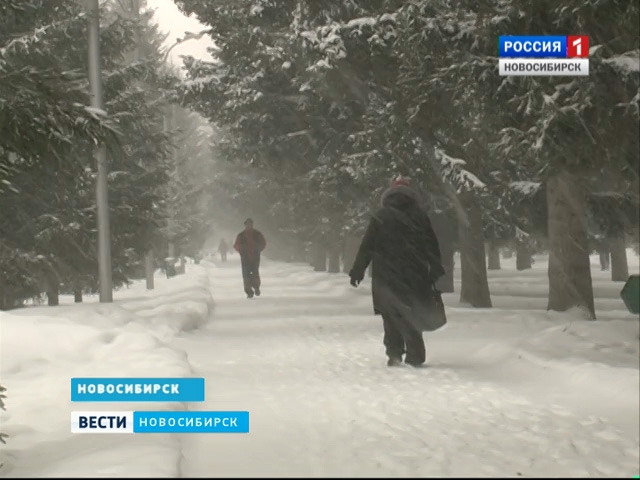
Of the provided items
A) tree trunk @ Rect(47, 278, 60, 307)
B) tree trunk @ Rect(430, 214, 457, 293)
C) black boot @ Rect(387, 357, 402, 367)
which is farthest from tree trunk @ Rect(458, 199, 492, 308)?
tree trunk @ Rect(47, 278, 60, 307)

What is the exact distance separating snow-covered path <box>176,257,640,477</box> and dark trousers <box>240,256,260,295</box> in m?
9.75

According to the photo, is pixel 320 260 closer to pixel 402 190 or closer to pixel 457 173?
pixel 457 173

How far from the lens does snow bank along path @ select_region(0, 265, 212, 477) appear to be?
13.0 ft

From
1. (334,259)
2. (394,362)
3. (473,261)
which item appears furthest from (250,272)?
(334,259)

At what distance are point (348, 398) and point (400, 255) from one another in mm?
2551

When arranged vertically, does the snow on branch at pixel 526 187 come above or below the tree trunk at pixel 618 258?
above

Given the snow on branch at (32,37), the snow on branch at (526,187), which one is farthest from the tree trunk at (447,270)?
the snow on branch at (32,37)

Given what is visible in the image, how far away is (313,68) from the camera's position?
14.0 m

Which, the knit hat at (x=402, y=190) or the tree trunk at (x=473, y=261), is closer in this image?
the knit hat at (x=402, y=190)

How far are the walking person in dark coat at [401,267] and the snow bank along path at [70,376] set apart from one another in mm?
2122
